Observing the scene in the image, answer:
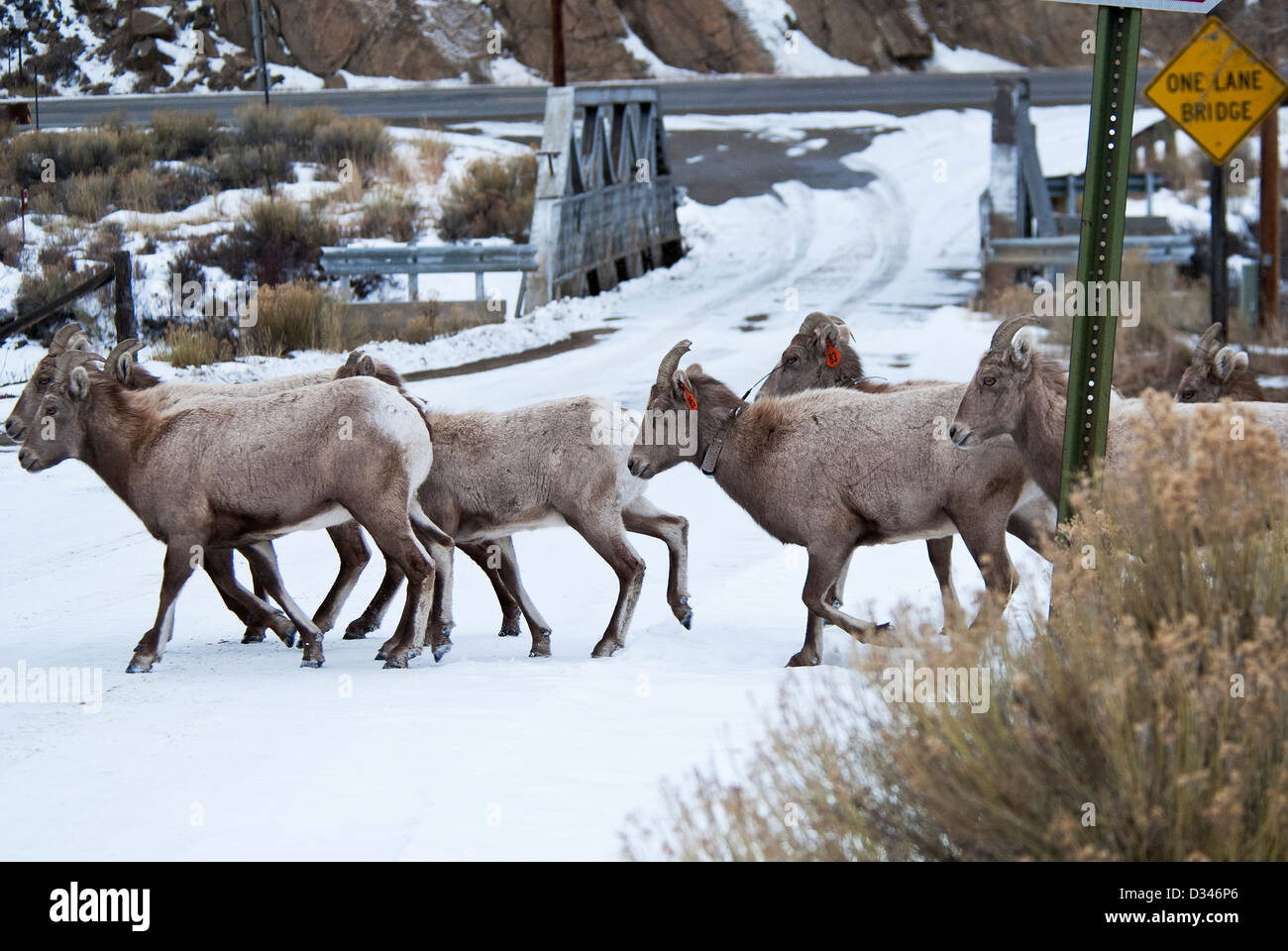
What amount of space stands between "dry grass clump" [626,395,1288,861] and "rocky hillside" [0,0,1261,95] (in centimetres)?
4474

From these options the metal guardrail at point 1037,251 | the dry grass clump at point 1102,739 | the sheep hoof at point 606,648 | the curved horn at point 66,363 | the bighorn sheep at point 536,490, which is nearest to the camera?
the dry grass clump at point 1102,739

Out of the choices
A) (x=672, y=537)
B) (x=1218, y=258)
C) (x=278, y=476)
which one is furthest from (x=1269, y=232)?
(x=278, y=476)

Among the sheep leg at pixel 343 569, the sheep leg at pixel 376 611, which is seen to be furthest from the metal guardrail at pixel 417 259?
the sheep leg at pixel 376 611

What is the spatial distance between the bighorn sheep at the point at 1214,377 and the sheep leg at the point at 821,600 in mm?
2948

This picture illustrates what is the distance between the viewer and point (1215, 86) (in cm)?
1562

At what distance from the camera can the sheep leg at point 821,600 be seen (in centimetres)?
795

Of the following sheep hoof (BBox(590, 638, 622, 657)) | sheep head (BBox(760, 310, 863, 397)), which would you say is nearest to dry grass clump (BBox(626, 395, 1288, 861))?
sheep hoof (BBox(590, 638, 622, 657))

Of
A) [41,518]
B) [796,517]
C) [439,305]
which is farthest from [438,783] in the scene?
[439,305]

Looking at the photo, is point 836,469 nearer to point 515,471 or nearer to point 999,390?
point 999,390

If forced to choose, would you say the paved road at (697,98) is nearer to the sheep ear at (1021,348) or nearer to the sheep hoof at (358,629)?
the sheep hoof at (358,629)

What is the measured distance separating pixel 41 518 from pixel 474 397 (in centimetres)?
508

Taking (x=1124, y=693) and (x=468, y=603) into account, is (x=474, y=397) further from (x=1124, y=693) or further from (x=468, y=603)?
(x=1124, y=693)

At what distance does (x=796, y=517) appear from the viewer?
828 centimetres

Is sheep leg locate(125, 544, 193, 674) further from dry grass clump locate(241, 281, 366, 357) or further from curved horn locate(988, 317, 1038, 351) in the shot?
dry grass clump locate(241, 281, 366, 357)
